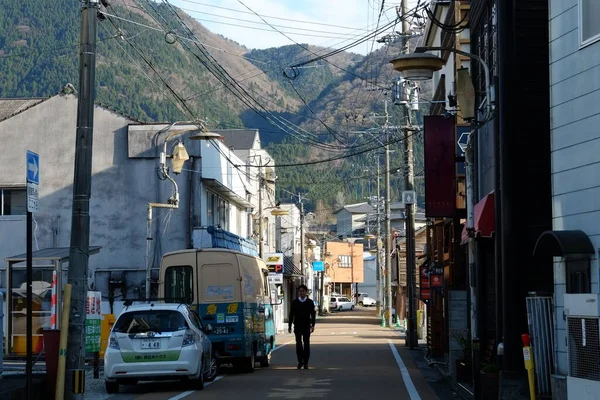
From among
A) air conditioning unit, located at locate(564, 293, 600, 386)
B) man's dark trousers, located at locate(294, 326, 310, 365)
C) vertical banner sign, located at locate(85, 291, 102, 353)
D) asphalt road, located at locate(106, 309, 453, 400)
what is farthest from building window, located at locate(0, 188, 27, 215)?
air conditioning unit, located at locate(564, 293, 600, 386)

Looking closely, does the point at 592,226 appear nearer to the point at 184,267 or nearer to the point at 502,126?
the point at 502,126

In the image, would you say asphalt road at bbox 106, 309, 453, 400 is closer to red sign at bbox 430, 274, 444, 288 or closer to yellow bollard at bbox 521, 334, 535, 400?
red sign at bbox 430, 274, 444, 288

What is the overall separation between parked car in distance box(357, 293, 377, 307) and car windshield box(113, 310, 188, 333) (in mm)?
112914

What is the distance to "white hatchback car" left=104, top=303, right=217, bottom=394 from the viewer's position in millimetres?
18969

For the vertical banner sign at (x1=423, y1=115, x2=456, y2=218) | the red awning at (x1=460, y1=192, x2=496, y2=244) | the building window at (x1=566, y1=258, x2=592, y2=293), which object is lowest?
the building window at (x1=566, y1=258, x2=592, y2=293)

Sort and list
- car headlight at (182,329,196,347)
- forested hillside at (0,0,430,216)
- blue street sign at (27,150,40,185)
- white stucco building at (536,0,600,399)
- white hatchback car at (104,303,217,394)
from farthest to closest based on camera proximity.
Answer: forested hillside at (0,0,430,216) → car headlight at (182,329,196,347) → white hatchback car at (104,303,217,394) → blue street sign at (27,150,40,185) → white stucco building at (536,0,600,399)

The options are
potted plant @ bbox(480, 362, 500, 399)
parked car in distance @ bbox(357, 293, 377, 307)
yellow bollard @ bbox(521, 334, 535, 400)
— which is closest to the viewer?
yellow bollard @ bbox(521, 334, 535, 400)

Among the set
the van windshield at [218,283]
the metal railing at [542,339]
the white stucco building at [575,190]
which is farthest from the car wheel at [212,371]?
the white stucco building at [575,190]

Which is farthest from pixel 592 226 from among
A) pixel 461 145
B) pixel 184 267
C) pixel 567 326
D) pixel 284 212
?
pixel 284 212

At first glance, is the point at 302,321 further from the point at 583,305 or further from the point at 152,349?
the point at 583,305

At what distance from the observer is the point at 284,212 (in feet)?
192

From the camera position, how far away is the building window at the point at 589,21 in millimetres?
12969

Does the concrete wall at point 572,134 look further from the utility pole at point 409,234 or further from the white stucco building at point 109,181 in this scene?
the white stucco building at point 109,181

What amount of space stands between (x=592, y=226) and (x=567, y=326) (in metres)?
1.45
